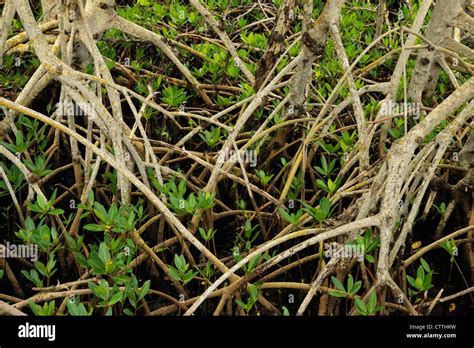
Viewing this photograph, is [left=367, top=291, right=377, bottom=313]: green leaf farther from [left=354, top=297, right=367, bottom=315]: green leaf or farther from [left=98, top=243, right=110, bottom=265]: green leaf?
[left=98, top=243, right=110, bottom=265]: green leaf

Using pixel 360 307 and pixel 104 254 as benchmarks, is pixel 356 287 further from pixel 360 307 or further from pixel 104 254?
pixel 104 254

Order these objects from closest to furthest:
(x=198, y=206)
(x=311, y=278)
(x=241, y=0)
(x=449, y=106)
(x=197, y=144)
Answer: (x=449, y=106) → (x=198, y=206) → (x=311, y=278) → (x=197, y=144) → (x=241, y=0)

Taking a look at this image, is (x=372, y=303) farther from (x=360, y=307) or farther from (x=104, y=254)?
(x=104, y=254)

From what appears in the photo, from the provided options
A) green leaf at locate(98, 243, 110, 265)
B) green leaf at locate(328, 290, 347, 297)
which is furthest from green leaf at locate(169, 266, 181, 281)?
green leaf at locate(328, 290, 347, 297)

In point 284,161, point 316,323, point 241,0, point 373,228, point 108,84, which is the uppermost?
point 241,0

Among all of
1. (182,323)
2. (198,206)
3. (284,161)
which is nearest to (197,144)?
(284,161)

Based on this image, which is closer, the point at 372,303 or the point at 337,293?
the point at 372,303

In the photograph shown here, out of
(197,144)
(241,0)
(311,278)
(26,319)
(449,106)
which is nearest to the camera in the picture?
(26,319)

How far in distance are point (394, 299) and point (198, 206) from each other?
24.2 inches

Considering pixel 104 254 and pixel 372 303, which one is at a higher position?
pixel 104 254

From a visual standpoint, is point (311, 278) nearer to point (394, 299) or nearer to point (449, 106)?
point (394, 299)

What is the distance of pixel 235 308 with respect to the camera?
2.18 meters

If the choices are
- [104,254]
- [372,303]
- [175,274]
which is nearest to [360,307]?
[372,303]

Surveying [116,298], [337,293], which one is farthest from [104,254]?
[337,293]
